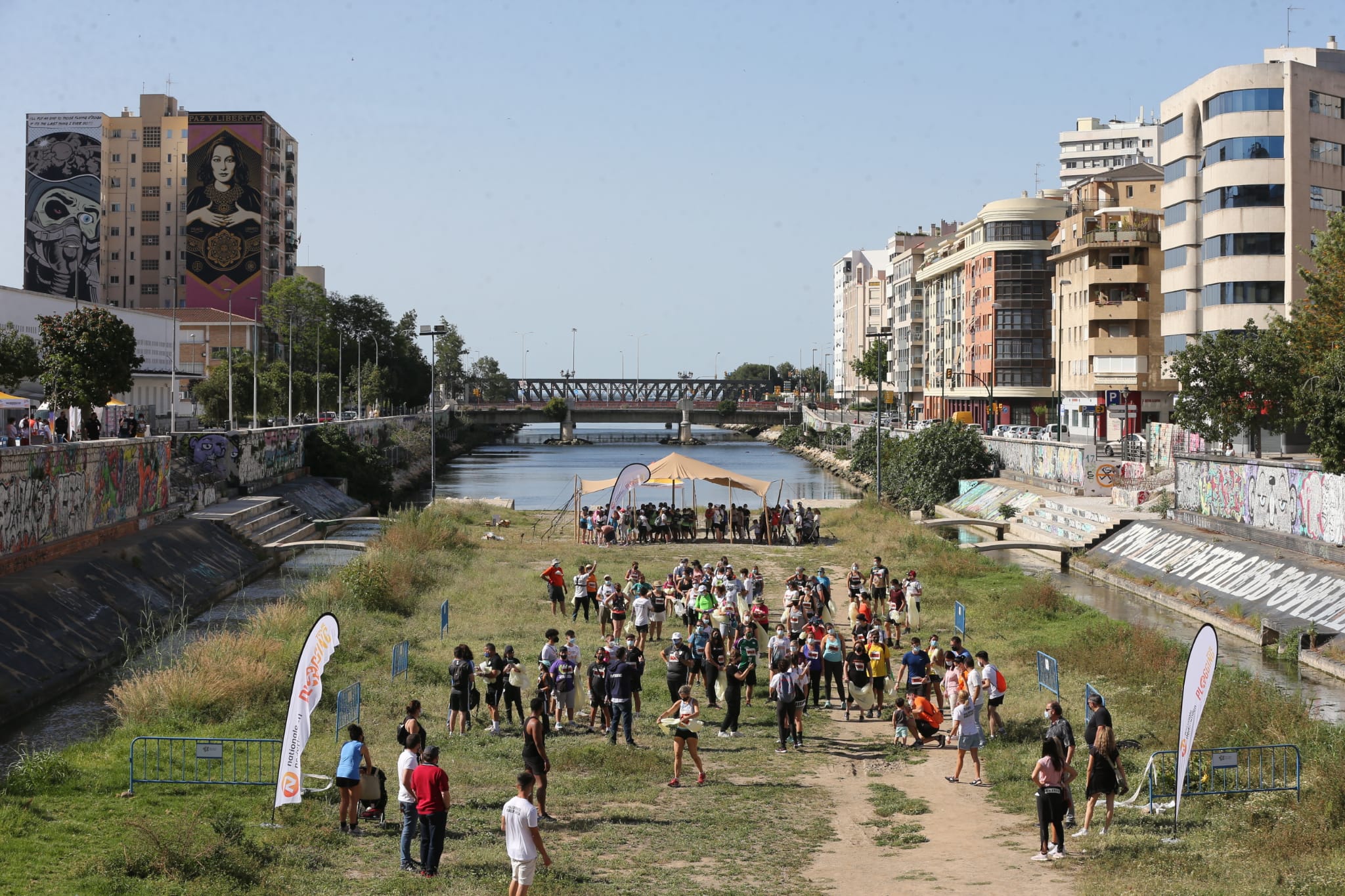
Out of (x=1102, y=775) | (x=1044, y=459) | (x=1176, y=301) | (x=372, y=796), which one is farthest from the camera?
(x=1176, y=301)

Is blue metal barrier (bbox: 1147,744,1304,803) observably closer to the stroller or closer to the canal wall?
the stroller

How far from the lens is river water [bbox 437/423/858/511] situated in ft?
268

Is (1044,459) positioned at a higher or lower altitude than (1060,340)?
lower

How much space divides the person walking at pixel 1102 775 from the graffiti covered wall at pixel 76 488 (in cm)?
2653

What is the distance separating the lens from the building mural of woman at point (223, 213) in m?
122

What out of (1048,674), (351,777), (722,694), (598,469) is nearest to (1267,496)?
(1048,674)

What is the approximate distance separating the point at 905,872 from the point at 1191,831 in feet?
12.1

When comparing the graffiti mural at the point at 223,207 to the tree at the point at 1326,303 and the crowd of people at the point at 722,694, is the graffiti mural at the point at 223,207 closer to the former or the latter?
the tree at the point at 1326,303

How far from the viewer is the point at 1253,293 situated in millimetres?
57844

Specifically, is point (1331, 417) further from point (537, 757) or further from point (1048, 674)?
point (537, 757)

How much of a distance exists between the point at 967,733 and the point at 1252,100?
48381 mm

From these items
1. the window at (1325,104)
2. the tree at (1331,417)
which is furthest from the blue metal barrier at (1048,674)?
the window at (1325,104)

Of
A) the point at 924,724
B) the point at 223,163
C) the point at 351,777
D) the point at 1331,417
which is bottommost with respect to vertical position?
the point at 924,724

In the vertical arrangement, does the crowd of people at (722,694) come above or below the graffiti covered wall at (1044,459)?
below
